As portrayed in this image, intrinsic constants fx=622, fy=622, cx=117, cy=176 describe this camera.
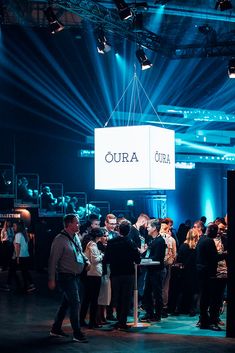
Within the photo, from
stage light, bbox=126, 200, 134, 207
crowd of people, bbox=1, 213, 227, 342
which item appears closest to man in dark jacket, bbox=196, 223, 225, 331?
crowd of people, bbox=1, 213, 227, 342

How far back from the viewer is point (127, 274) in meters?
8.36

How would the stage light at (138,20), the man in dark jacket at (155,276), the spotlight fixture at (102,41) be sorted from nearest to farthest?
the man in dark jacket at (155,276), the stage light at (138,20), the spotlight fixture at (102,41)

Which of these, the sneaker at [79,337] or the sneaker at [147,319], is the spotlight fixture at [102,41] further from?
the sneaker at [79,337]

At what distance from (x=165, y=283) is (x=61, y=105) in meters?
9.16

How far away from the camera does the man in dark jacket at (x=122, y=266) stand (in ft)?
27.4

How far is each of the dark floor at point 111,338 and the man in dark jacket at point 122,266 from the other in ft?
1.07

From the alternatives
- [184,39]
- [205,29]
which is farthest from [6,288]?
[184,39]

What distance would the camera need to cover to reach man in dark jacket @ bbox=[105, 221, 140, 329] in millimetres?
8344

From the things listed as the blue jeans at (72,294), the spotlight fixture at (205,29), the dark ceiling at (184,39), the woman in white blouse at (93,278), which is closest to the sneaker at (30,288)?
the woman in white blouse at (93,278)

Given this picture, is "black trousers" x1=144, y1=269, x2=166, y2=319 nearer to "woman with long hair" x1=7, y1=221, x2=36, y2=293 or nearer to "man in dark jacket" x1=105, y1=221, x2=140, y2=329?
"man in dark jacket" x1=105, y1=221, x2=140, y2=329

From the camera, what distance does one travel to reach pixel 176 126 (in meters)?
19.8

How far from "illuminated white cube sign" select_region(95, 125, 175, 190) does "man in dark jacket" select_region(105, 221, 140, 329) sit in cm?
78

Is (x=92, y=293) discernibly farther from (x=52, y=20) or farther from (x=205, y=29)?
(x=205, y=29)

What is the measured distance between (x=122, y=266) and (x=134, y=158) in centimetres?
153
